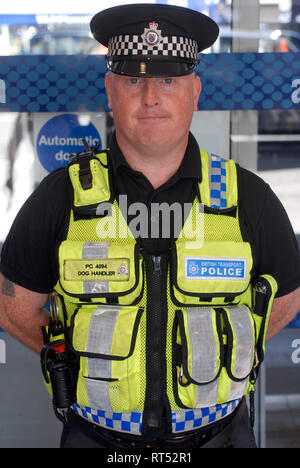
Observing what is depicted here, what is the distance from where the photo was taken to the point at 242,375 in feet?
6.12

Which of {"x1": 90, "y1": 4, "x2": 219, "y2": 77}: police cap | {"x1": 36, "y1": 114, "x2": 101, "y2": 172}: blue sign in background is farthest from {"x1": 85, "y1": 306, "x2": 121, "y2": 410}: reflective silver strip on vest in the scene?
{"x1": 36, "y1": 114, "x2": 101, "y2": 172}: blue sign in background

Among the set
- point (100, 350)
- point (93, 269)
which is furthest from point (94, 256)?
point (100, 350)

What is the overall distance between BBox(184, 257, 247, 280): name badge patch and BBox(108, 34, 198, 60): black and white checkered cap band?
67 cm

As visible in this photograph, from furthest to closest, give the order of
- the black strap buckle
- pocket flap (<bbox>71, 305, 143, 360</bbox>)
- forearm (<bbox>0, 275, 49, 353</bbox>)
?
1. forearm (<bbox>0, 275, 49, 353</bbox>)
2. the black strap buckle
3. pocket flap (<bbox>71, 305, 143, 360</bbox>)

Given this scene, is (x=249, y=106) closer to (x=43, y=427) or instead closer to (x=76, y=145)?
(x=76, y=145)

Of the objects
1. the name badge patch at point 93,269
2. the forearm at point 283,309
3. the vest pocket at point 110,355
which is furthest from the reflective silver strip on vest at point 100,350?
the forearm at point 283,309

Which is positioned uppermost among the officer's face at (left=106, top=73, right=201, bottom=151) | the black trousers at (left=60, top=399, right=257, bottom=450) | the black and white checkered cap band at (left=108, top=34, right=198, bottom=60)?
the black and white checkered cap band at (left=108, top=34, right=198, bottom=60)

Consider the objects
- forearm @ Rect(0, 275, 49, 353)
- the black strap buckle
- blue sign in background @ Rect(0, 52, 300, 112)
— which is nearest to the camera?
the black strap buckle

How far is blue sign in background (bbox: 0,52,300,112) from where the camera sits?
99.3 inches

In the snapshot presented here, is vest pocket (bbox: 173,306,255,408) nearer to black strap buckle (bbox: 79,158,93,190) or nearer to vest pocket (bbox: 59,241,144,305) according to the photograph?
vest pocket (bbox: 59,241,144,305)

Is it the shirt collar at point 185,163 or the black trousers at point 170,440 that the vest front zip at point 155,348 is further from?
the shirt collar at point 185,163

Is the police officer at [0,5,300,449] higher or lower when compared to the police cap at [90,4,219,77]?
lower

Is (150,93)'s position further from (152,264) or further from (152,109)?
(152,264)

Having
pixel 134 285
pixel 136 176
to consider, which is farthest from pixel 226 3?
pixel 134 285
